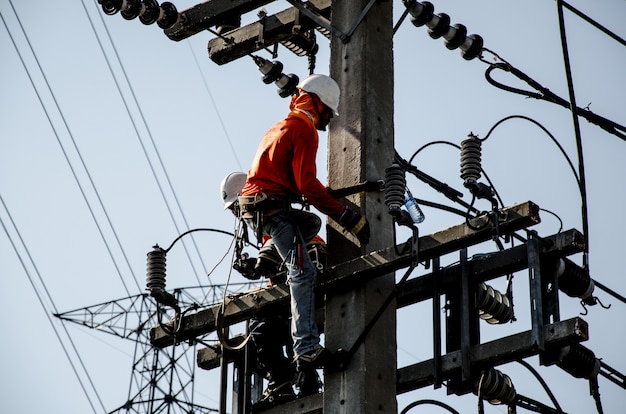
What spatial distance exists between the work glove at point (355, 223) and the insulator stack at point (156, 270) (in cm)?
171

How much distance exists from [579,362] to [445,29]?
323 centimetres

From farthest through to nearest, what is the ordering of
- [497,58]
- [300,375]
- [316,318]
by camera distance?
[497,58] < [316,318] < [300,375]

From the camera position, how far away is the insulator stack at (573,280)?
10.1m

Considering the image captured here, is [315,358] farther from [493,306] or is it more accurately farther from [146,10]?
[146,10]

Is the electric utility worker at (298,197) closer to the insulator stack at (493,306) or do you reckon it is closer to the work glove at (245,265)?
the work glove at (245,265)

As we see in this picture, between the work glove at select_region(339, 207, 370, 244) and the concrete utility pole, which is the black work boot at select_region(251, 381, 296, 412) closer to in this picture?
the concrete utility pole

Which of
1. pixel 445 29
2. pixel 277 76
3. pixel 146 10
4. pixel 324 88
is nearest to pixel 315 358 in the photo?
pixel 324 88

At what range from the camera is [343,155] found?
35.7 ft

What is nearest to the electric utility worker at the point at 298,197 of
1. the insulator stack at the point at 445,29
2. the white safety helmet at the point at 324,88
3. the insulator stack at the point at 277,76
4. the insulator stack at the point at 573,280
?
the white safety helmet at the point at 324,88

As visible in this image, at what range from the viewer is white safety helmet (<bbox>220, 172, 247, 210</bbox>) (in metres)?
12.2

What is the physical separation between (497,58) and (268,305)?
332cm

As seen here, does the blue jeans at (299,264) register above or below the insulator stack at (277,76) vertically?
below

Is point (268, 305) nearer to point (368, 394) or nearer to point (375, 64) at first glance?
point (368, 394)

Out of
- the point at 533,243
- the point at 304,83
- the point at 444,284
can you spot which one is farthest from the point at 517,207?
the point at 304,83
